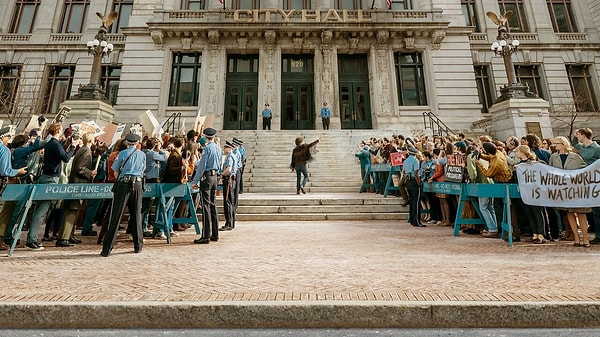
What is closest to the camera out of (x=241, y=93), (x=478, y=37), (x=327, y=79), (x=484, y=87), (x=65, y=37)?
(x=327, y=79)

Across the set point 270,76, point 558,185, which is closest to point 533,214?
point 558,185

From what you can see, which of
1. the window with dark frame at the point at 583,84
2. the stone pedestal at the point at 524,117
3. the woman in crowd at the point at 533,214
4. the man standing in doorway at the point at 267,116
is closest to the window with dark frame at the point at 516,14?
the window with dark frame at the point at 583,84

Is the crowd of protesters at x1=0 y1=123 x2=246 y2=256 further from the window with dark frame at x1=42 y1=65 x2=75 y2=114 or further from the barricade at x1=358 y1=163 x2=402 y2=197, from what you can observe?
the window with dark frame at x1=42 y1=65 x2=75 y2=114

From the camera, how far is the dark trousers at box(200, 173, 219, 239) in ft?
21.8

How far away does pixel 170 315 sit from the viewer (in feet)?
10.1

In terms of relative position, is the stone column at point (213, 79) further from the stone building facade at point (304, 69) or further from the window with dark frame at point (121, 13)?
the window with dark frame at point (121, 13)

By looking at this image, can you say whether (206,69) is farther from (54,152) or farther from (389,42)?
(54,152)

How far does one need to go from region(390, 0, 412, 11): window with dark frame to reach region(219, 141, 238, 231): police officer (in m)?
24.8

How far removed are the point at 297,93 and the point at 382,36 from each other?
7731 millimetres

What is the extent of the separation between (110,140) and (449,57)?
953 inches

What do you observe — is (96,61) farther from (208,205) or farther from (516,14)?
(516,14)

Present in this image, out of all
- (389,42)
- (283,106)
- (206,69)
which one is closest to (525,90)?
(389,42)

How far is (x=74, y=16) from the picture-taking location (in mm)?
28797

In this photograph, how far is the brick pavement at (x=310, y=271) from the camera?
341cm
